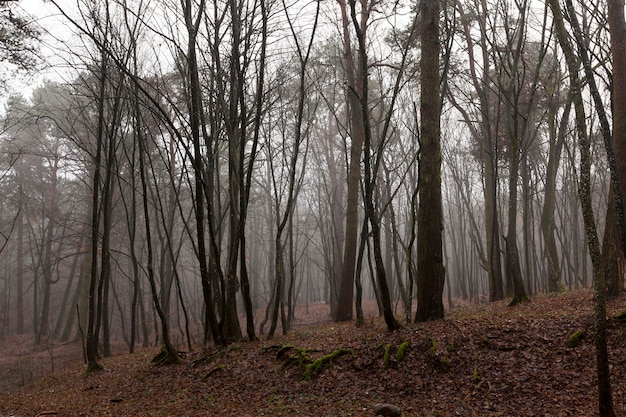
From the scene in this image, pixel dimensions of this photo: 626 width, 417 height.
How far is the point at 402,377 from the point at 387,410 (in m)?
0.91

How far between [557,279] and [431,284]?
209 inches

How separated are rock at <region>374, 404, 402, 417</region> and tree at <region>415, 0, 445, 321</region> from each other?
233 cm

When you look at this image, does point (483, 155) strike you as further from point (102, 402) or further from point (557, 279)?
point (102, 402)

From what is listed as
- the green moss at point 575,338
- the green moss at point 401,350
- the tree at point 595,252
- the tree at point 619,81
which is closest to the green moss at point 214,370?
the green moss at point 401,350

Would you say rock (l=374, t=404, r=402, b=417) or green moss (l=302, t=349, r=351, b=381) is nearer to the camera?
rock (l=374, t=404, r=402, b=417)

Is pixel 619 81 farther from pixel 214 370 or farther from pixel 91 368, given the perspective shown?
pixel 91 368

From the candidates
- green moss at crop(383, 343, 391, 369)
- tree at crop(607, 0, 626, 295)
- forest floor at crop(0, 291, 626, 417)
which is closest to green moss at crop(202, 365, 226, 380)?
forest floor at crop(0, 291, 626, 417)

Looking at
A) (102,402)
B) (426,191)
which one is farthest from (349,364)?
(102,402)

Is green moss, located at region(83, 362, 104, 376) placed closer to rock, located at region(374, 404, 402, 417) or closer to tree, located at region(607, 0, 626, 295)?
rock, located at region(374, 404, 402, 417)

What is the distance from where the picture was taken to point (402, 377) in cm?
548

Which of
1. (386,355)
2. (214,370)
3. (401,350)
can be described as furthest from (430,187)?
(214,370)

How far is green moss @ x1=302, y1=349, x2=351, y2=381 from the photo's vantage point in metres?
6.07

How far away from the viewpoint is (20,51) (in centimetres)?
803

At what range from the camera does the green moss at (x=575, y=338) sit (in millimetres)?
5307
